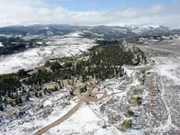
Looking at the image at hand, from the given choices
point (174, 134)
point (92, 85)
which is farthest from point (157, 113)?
point (92, 85)

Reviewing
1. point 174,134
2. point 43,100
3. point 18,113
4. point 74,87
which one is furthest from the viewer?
point 74,87

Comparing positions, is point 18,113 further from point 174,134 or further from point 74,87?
point 174,134

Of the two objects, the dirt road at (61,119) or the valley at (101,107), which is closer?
the dirt road at (61,119)

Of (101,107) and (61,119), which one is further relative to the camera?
(101,107)

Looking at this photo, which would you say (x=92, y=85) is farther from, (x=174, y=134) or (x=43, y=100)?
(x=174, y=134)

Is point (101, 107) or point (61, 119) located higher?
point (101, 107)

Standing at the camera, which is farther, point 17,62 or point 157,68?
point 17,62

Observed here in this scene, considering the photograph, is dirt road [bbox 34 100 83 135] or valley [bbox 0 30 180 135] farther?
valley [bbox 0 30 180 135]

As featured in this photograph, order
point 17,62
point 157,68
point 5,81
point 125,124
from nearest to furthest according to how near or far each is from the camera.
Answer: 1. point 125,124
2. point 5,81
3. point 157,68
4. point 17,62

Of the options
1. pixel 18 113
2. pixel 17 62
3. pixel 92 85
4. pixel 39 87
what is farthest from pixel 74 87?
pixel 17 62
